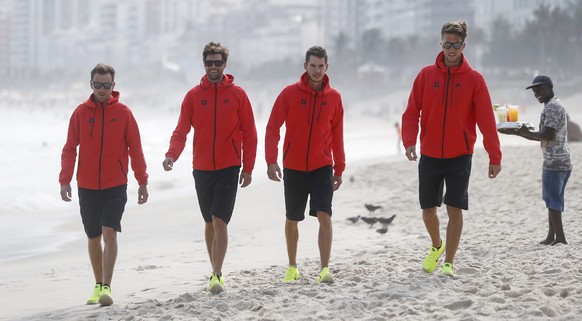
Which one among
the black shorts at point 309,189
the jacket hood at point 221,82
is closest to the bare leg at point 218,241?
the black shorts at point 309,189

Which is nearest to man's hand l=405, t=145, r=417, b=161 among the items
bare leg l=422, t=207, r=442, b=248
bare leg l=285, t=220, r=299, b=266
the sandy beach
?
bare leg l=422, t=207, r=442, b=248

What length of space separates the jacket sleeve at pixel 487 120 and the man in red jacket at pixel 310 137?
0.86 metres

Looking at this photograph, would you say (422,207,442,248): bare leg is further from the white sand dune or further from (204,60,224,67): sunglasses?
(204,60,224,67): sunglasses

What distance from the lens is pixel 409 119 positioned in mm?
6605

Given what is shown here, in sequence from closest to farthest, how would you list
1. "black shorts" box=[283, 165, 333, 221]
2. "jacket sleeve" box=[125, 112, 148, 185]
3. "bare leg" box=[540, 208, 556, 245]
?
"jacket sleeve" box=[125, 112, 148, 185]
"black shorts" box=[283, 165, 333, 221]
"bare leg" box=[540, 208, 556, 245]

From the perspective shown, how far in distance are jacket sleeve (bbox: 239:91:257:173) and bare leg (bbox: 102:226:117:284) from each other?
2.98ft

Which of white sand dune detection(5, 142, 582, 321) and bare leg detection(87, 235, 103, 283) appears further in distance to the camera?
bare leg detection(87, 235, 103, 283)

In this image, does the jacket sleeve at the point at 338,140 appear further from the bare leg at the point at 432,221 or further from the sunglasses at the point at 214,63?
the sunglasses at the point at 214,63

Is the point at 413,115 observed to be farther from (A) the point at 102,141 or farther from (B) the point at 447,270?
(A) the point at 102,141

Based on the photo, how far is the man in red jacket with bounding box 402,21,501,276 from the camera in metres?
6.45

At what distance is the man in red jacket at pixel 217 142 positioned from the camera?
21.5ft

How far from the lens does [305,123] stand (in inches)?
260

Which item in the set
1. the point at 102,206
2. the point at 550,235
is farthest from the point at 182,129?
the point at 550,235

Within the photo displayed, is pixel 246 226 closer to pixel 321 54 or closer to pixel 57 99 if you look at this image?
pixel 321 54
